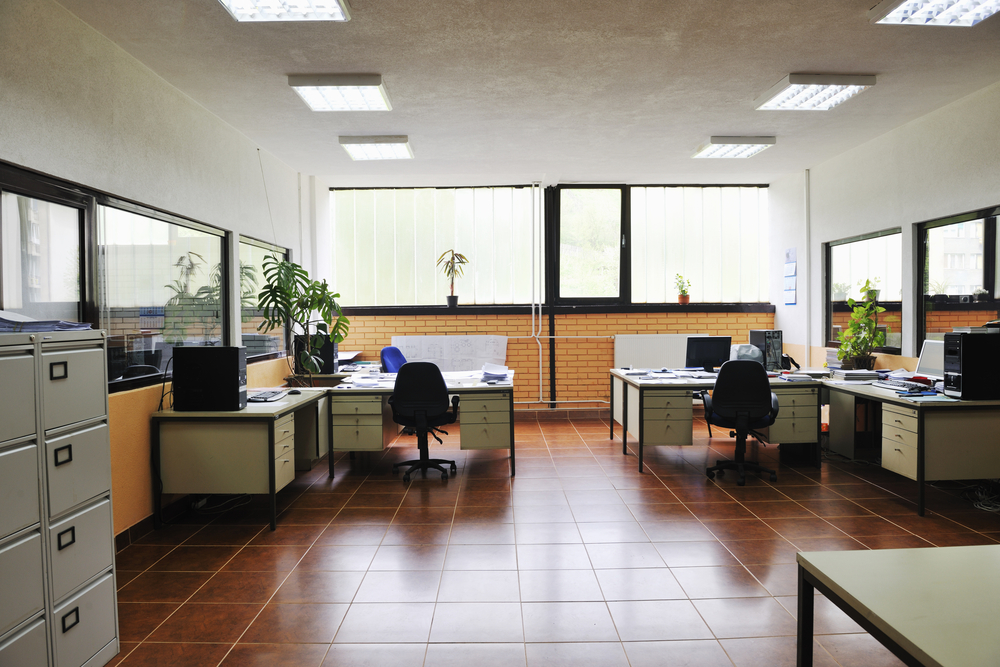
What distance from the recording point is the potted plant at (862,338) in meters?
5.38

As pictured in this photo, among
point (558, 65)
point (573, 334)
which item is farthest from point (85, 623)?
point (573, 334)

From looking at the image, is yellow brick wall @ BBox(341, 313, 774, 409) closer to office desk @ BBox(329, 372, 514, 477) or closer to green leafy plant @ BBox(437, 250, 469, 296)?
green leafy plant @ BBox(437, 250, 469, 296)

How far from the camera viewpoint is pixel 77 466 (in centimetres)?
227

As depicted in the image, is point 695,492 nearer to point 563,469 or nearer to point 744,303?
point 563,469

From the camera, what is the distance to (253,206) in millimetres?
5500

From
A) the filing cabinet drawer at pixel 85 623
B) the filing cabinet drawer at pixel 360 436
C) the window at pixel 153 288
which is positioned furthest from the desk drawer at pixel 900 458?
the window at pixel 153 288

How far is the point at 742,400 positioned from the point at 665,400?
65 cm

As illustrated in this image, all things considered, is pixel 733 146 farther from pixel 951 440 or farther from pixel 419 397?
pixel 419 397

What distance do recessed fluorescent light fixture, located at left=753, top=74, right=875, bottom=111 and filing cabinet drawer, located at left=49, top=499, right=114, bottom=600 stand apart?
192 inches

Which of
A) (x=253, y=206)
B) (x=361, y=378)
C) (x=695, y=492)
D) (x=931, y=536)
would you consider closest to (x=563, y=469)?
(x=695, y=492)

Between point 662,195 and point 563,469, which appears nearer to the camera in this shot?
point 563,469

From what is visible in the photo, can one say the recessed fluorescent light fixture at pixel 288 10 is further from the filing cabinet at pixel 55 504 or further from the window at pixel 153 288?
the filing cabinet at pixel 55 504

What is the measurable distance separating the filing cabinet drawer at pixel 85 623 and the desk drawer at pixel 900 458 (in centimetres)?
491

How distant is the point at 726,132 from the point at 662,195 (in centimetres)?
226
